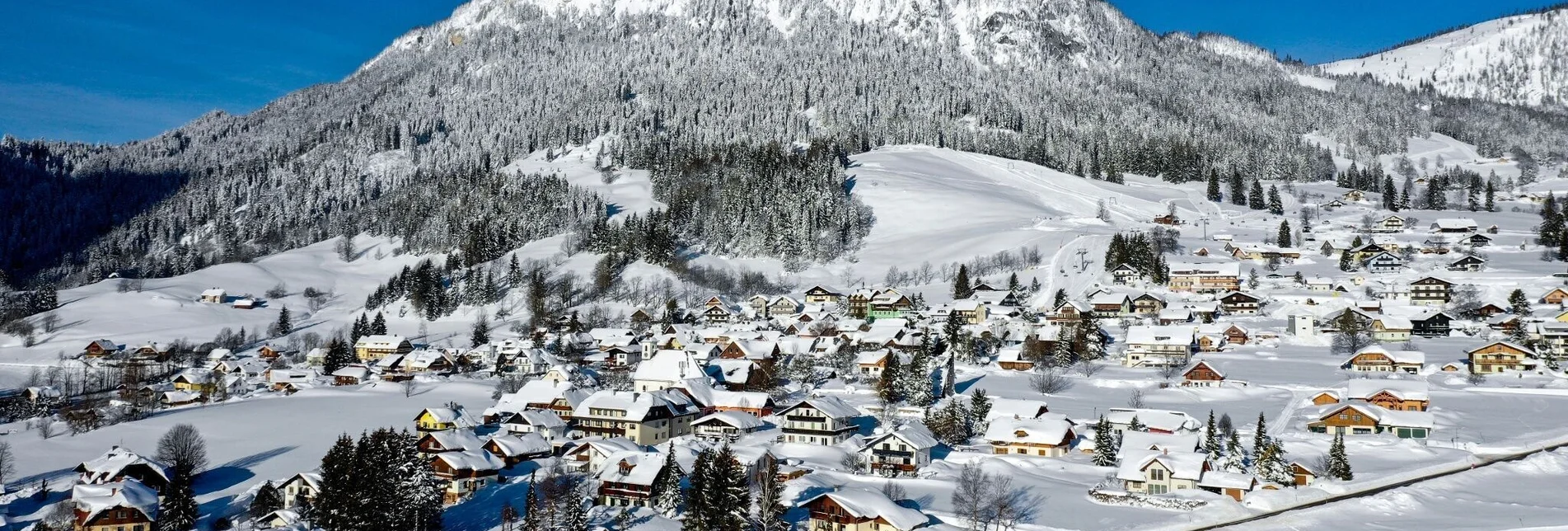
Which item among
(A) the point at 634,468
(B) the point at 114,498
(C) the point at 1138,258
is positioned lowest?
(B) the point at 114,498

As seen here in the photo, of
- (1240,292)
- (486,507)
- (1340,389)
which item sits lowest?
(486,507)

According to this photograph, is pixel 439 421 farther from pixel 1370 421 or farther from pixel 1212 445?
pixel 1370 421

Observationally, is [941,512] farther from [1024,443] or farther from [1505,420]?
[1505,420]

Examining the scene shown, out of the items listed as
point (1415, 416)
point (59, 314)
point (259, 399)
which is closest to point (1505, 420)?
point (1415, 416)

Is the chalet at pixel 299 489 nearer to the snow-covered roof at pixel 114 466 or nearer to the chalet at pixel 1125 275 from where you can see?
the snow-covered roof at pixel 114 466

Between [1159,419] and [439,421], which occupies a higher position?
[1159,419]

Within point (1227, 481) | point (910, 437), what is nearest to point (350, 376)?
point (910, 437)
